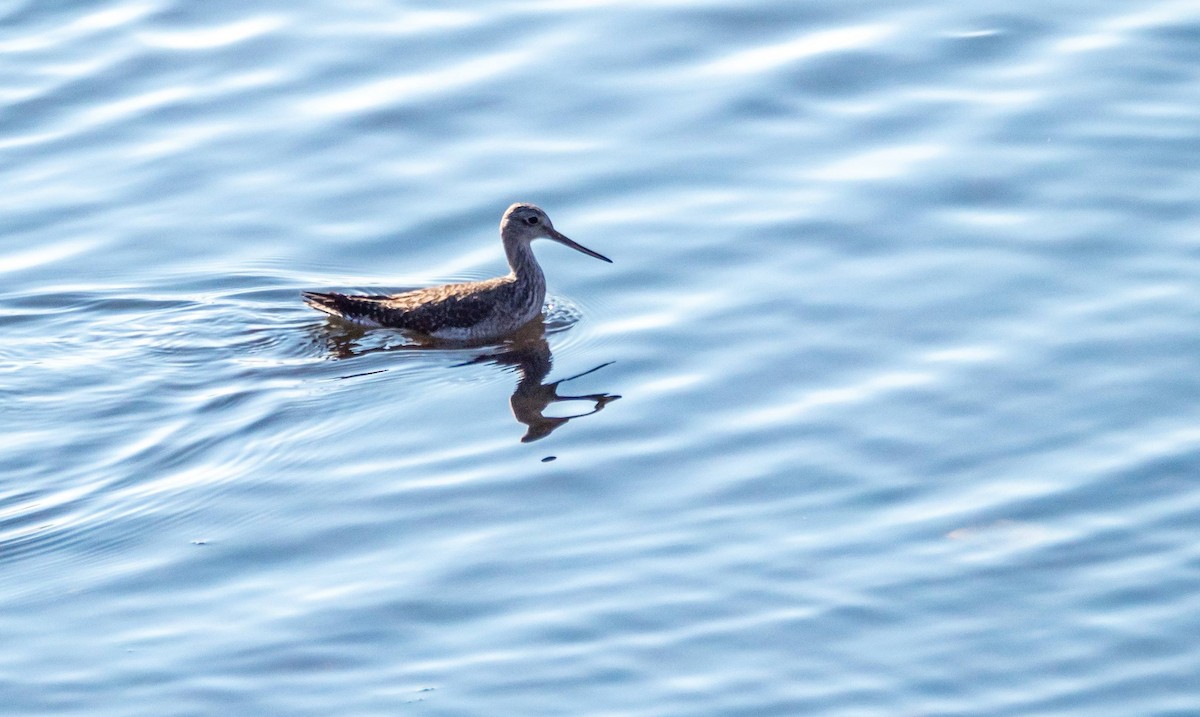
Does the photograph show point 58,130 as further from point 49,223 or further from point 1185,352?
point 1185,352

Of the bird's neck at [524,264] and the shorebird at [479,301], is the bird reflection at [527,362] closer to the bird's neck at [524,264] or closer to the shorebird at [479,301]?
the shorebird at [479,301]

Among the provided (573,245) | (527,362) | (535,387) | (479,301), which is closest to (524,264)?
(573,245)

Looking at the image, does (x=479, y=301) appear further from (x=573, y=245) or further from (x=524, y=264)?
(x=573, y=245)

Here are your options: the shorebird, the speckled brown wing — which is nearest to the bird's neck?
the shorebird

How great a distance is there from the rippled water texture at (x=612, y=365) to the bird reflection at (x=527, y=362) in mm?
40

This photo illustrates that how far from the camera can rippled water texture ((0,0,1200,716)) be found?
7207 millimetres

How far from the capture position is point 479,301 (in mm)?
10539

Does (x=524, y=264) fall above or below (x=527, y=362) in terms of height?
above

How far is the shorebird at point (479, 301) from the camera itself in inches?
408

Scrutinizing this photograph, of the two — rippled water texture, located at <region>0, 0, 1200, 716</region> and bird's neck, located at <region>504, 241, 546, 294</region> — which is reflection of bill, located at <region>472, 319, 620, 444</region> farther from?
bird's neck, located at <region>504, 241, 546, 294</region>

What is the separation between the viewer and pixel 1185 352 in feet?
30.4

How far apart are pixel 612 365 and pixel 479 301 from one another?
1133mm

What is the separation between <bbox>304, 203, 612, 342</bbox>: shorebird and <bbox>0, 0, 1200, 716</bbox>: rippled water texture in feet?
0.49

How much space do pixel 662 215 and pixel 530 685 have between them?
4.75 metres
